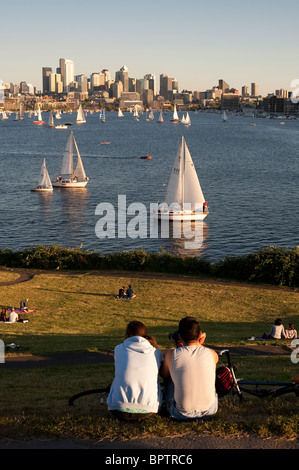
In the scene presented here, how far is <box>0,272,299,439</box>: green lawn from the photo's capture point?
24.3 ft

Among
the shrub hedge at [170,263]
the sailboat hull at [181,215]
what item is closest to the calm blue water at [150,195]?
the sailboat hull at [181,215]

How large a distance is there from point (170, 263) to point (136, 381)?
24293mm

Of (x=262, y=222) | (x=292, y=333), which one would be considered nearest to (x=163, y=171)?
(x=262, y=222)

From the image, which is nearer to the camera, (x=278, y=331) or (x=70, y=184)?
(x=278, y=331)

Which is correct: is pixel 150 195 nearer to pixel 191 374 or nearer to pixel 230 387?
pixel 230 387

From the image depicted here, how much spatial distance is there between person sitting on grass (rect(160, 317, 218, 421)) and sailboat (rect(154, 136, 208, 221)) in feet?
144

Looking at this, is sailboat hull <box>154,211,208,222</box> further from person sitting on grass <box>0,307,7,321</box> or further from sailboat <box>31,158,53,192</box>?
person sitting on grass <box>0,307,7,321</box>

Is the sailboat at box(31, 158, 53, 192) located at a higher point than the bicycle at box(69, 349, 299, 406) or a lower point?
lower

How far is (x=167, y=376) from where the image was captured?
7363 millimetres

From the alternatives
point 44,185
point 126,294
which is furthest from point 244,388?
point 44,185

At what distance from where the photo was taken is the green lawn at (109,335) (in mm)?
7398

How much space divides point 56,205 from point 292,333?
51488mm

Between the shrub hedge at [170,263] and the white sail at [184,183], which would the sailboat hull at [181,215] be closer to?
the white sail at [184,183]

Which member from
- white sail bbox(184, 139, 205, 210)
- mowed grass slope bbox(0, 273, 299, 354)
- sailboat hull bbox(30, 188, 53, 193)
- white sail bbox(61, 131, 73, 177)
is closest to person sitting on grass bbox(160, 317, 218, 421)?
mowed grass slope bbox(0, 273, 299, 354)
